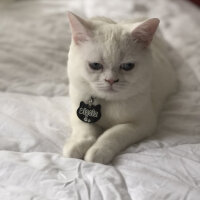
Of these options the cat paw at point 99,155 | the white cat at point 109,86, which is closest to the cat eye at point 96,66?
the white cat at point 109,86

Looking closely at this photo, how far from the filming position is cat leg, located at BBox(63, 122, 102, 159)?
1.04 metres

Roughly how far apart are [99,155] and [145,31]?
42 cm

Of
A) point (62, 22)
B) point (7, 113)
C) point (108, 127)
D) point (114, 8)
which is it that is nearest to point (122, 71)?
point (108, 127)

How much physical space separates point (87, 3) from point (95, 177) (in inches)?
58.6

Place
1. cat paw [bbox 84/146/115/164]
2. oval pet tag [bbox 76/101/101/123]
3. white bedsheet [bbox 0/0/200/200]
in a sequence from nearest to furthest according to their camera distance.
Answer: white bedsheet [bbox 0/0/200/200] < cat paw [bbox 84/146/115/164] < oval pet tag [bbox 76/101/101/123]

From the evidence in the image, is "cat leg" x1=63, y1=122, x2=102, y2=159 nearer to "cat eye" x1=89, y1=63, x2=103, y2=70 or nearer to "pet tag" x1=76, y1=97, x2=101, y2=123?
"pet tag" x1=76, y1=97, x2=101, y2=123

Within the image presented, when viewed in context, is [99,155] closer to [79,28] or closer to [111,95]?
[111,95]

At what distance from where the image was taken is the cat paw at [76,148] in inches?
40.5

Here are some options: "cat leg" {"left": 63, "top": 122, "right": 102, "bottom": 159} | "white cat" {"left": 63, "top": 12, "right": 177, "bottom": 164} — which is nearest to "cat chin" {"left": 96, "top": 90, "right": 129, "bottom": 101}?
"white cat" {"left": 63, "top": 12, "right": 177, "bottom": 164}

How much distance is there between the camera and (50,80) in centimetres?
147

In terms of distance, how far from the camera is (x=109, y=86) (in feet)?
3.48

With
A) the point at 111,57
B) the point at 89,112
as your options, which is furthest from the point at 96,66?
the point at 89,112

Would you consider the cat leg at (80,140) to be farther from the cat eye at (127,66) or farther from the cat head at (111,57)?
the cat eye at (127,66)

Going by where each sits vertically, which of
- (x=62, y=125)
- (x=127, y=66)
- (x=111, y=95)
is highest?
(x=127, y=66)
